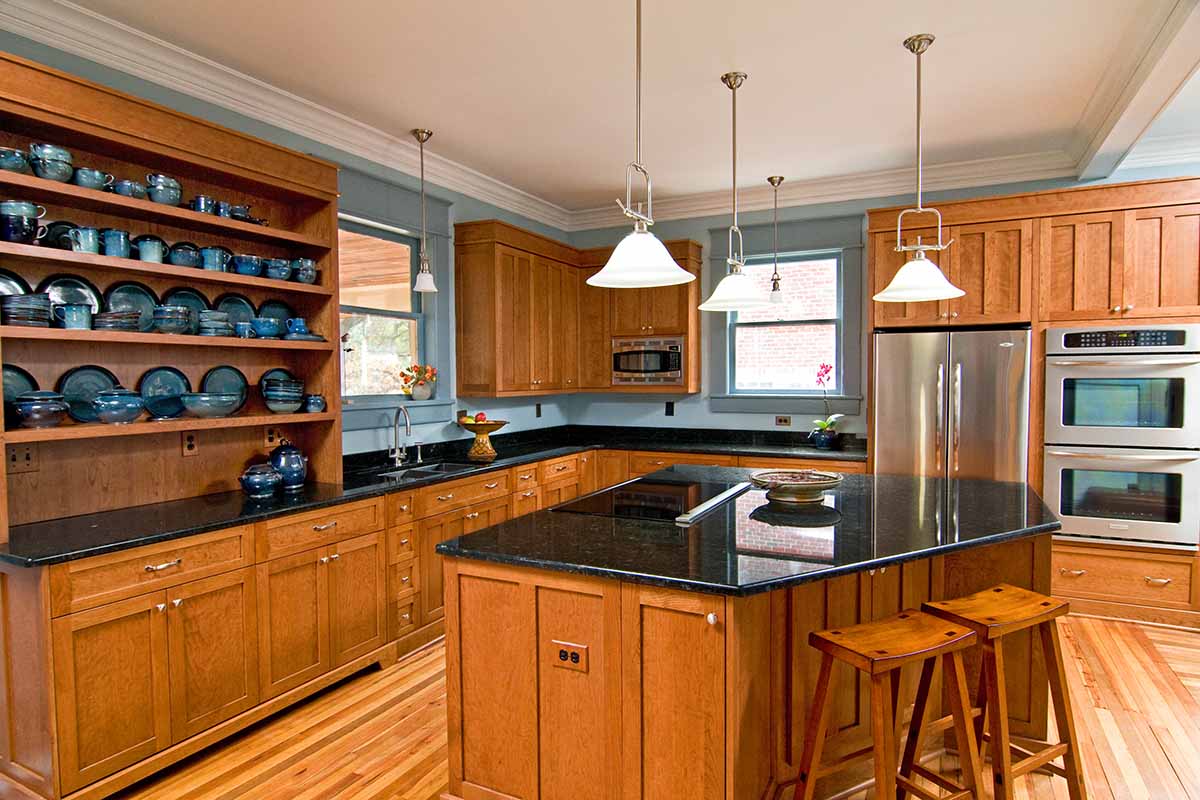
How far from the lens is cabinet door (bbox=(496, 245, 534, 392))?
477 cm

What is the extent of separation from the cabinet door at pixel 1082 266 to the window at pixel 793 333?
138cm

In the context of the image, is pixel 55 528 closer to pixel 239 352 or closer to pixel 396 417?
pixel 239 352

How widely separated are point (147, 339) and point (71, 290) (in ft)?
1.13

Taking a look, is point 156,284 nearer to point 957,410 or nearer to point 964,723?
point 964,723

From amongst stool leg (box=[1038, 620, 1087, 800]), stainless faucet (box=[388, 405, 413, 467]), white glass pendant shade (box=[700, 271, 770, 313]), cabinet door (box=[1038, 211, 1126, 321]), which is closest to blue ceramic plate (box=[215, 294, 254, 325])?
stainless faucet (box=[388, 405, 413, 467])

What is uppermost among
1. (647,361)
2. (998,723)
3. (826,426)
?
(647,361)

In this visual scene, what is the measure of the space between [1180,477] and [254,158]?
5034 millimetres

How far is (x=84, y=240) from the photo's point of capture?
254 centimetres

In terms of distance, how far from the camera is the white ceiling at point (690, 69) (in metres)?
2.70

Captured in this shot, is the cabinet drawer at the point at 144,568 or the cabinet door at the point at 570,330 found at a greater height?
the cabinet door at the point at 570,330

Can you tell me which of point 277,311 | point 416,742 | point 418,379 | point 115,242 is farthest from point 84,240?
point 416,742

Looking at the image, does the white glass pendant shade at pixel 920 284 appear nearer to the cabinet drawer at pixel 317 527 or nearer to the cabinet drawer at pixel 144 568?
the cabinet drawer at pixel 317 527

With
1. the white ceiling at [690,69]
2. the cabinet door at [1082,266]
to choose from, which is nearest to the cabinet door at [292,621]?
the white ceiling at [690,69]

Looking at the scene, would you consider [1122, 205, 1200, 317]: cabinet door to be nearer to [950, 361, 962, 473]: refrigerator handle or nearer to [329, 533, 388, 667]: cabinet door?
[950, 361, 962, 473]: refrigerator handle
